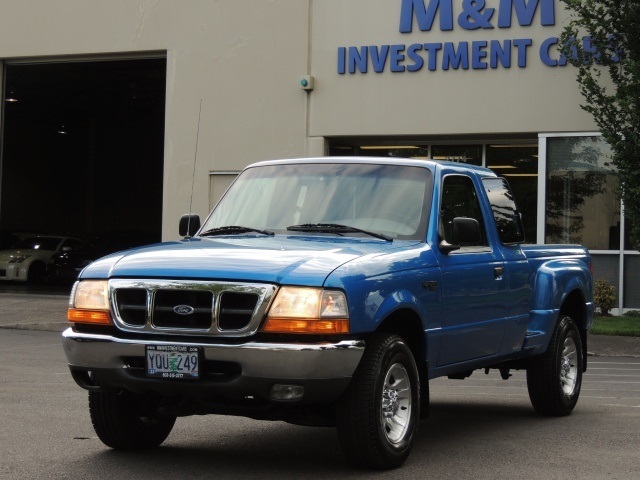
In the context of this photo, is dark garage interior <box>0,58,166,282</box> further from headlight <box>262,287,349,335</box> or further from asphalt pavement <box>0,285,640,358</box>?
headlight <box>262,287,349,335</box>

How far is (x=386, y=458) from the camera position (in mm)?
6941

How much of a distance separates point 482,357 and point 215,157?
16.2m

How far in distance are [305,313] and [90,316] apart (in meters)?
1.39

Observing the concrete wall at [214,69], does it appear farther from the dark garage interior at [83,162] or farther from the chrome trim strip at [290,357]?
the chrome trim strip at [290,357]

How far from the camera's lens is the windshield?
805cm

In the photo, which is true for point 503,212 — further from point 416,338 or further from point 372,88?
point 372,88

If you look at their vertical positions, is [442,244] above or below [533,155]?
below

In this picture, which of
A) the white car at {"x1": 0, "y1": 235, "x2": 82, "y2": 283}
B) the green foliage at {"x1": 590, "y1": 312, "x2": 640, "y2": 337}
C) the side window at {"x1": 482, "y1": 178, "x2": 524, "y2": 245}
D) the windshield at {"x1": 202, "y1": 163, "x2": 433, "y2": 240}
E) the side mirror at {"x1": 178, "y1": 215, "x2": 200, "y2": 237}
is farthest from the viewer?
the white car at {"x1": 0, "y1": 235, "x2": 82, "y2": 283}

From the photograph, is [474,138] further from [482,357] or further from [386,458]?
[386,458]

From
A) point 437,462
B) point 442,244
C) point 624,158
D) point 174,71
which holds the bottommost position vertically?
point 437,462

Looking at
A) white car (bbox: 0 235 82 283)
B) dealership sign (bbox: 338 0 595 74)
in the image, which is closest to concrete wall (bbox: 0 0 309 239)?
dealership sign (bbox: 338 0 595 74)

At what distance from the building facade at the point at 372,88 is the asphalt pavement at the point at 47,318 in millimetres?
2996

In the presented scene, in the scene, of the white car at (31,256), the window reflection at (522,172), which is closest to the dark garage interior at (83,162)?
the white car at (31,256)

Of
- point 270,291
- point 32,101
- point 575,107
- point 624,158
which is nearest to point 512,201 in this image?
point 270,291
